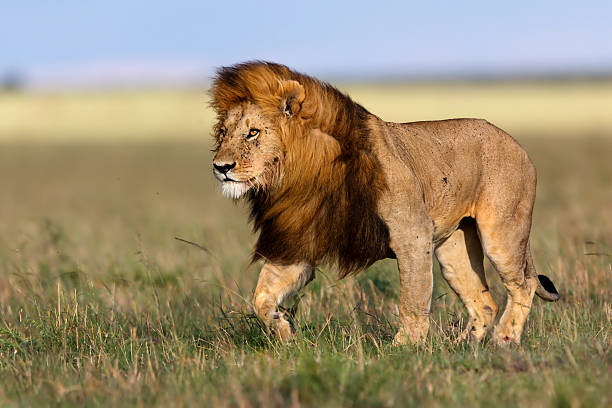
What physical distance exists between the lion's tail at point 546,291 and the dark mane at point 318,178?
1.64m

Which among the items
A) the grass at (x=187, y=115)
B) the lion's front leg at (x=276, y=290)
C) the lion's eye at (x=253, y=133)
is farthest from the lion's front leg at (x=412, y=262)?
the grass at (x=187, y=115)

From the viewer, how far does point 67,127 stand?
204 feet

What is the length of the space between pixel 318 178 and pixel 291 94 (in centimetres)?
53

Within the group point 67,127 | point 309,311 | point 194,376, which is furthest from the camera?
point 67,127

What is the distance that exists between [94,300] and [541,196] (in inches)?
544

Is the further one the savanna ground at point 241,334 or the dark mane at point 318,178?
the dark mane at point 318,178

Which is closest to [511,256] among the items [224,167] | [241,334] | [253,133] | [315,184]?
[315,184]

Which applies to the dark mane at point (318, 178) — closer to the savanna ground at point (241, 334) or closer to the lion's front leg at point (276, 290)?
the lion's front leg at point (276, 290)

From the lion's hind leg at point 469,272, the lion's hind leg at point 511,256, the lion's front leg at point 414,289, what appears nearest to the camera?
the lion's front leg at point 414,289

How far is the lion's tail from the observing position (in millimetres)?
6660

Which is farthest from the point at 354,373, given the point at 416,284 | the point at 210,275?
the point at 210,275

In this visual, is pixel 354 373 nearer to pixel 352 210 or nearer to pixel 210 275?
pixel 352 210

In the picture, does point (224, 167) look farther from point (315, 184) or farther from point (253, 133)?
point (315, 184)

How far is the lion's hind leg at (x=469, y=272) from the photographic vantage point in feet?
22.3
